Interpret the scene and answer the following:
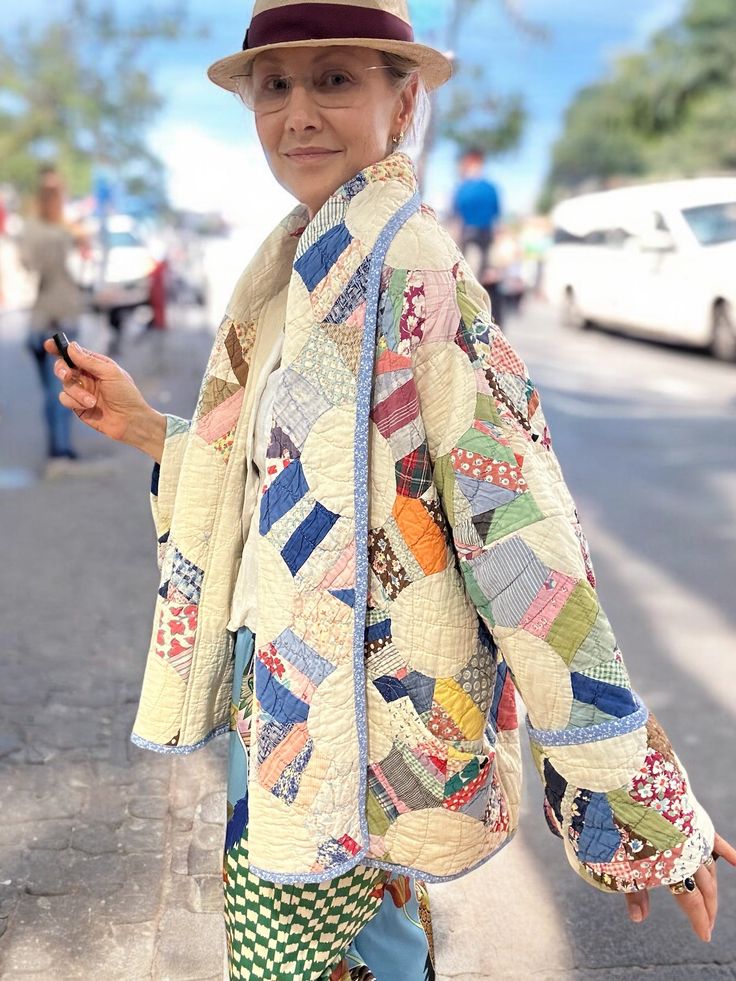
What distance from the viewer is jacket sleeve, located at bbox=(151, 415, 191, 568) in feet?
6.04

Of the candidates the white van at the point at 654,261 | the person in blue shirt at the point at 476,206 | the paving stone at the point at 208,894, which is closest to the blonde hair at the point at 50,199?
the white van at the point at 654,261

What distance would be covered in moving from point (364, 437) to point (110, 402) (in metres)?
0.60

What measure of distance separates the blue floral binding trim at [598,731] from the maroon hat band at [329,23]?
0.97m

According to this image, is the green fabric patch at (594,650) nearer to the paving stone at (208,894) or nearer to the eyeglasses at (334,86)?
the eyeglasses at (334,86)

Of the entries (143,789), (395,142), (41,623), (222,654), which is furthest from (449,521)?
(41,623)

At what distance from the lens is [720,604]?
16.8 feet

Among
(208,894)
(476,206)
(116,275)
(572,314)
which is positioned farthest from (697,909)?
(116,275)

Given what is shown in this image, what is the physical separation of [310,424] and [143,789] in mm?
2096

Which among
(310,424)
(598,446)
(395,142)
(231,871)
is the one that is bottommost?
(598,446)

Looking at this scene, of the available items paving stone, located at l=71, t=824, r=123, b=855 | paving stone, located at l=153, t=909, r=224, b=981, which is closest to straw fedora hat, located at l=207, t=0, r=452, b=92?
paving stone, located at l=153, t=909, r=224, b=981

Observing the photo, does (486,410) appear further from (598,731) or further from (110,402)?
(110,402)

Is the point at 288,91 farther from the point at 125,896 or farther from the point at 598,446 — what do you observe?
the point at 598,446

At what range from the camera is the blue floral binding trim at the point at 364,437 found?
4.72 ft

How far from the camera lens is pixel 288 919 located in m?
1.58
